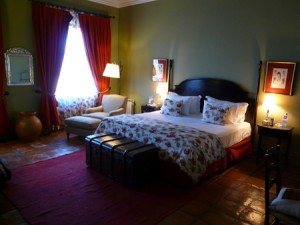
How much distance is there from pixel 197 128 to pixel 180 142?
66 cm

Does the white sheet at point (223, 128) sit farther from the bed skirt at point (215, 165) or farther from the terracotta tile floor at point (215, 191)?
the terracotta tile floor at point (215, 191)

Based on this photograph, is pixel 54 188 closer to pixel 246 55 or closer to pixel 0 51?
pixel 0 51

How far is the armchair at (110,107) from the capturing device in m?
4.98

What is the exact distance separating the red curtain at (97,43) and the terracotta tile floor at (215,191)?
6.19 ft

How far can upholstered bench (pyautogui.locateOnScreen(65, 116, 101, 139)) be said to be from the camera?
14.4 ft

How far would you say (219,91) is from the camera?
434 cm

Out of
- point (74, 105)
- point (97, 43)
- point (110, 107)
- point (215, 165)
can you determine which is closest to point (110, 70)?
point (97, 43)

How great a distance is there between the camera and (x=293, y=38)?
3605 millimetres

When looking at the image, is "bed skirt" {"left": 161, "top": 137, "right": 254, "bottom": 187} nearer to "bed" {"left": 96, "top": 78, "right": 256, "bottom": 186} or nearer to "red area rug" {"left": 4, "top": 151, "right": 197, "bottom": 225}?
"bed" {"left": 96, "top": 78, "right": 256, "bottom": 186}

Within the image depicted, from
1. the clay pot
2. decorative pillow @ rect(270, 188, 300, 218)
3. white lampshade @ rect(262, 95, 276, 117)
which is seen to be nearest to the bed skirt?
white lampshade @ rect(262, 95, 276, 117)

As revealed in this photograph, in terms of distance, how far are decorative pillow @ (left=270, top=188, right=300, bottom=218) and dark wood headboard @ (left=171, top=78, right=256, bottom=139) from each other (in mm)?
2327

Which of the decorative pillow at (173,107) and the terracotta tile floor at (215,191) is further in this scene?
the decorative pillow at (173,107)

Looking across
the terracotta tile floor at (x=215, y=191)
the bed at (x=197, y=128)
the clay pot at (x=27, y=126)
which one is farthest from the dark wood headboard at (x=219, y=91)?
the clay pot at (x=27, y=126)

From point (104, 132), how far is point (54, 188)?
1.18 metres
